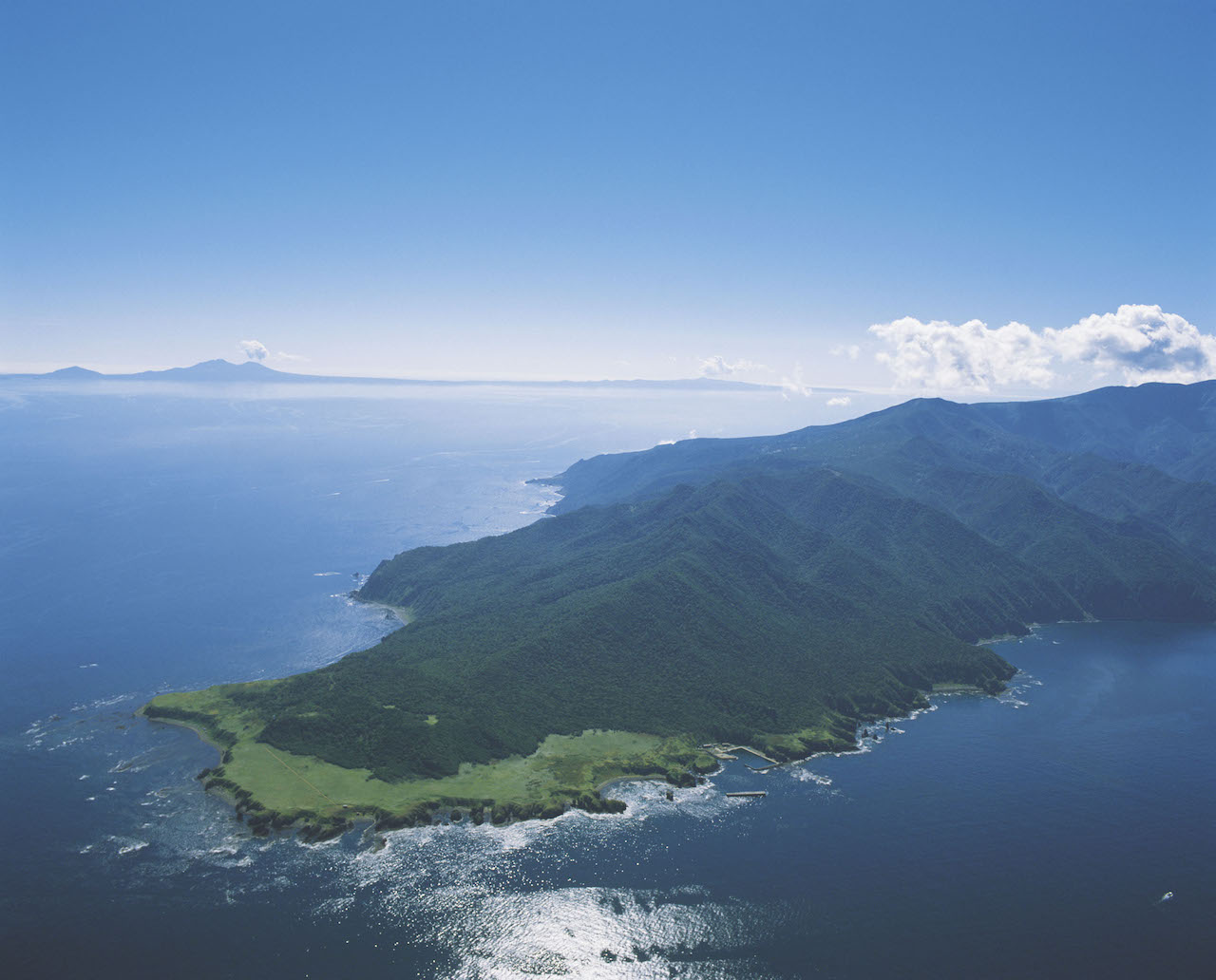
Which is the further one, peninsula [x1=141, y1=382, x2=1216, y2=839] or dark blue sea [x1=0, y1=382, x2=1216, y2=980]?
peninsula [x1=141, y1=382, x2=1216, y2=839]

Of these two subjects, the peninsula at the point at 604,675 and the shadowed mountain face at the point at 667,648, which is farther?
the shadowed mountain face at the point at 667,648

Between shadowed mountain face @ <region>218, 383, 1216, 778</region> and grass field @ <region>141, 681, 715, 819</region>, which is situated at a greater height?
shadowed mountain face @ <region>218, 383, 1216, 778</region>

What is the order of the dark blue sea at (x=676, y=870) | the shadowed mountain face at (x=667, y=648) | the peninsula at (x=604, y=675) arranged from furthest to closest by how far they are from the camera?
the shadowed mountain face at (x=667, y=648) < the peninsula at (x=604, y=675) < the dark blue sea at (x=676, y=870)

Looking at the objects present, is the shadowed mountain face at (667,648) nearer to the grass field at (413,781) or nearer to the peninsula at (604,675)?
the peninsula at (604,675)

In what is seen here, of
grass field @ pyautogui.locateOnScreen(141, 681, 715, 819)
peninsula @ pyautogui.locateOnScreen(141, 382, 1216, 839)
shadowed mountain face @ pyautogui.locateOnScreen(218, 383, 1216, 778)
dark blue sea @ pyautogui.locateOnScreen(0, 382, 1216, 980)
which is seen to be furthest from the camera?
shadowed mountain face @ pyautogui.locateOnScreen(218, 383, 1216, 778)

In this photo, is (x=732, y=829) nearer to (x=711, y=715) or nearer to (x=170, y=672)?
(x=711, y=715)

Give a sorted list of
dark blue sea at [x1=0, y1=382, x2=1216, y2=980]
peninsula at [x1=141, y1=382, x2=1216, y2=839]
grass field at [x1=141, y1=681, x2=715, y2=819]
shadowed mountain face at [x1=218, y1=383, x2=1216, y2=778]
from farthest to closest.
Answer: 1. shadowed mountain face at [x1=218, y1=383, x2=1216, y2=778]
2. peninsula at [x1=141, y1=382, x2=1216, y2=839]
3. grass field at [x1=141, y1=681, x2=715, y2=819]
4. dark blue sea at [x1=0, y1=382, x2=1216, y2=980]

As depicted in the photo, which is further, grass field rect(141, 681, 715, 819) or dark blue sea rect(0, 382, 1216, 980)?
grass field rect(141, 681, 715, 819)

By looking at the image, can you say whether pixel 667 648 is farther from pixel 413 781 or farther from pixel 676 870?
pixel 676 870

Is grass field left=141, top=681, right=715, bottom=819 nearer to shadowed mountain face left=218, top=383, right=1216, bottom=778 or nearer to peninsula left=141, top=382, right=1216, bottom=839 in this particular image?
peninsula left=141, top=382, right=1216, bottom=839

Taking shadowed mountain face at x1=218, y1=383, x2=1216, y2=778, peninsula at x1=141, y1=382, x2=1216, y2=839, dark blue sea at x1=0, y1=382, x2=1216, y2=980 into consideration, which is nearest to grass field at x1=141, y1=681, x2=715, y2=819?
peninsula at x1=141, y1=382, x2=1216, y2=839

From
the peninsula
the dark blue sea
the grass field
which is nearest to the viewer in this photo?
the dark blue sea

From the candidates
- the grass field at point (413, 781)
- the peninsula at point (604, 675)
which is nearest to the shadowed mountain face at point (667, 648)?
the peninsula at point (604, 675)
